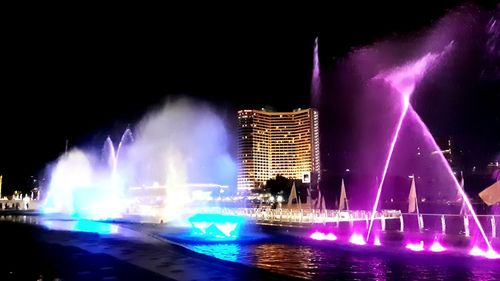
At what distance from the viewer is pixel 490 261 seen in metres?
12.9

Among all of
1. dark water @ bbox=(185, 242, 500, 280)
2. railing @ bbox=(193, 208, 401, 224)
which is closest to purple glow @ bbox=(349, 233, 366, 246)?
dark water @ bbox=(185, 242, 500, 280)

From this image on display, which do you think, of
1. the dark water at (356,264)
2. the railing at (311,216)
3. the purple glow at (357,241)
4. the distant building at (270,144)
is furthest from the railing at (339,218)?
the distant building at (270,144)

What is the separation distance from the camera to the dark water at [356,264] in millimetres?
11281

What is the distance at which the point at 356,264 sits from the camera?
12984mm

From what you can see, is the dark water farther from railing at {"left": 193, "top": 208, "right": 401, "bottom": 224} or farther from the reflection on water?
railing at {"left": 193, "top": 208, "right": 401, "bottom": 224}

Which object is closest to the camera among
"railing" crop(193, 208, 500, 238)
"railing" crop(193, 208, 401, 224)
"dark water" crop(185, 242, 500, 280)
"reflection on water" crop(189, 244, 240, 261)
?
"dark water" crop(185, 242, 500, 280)

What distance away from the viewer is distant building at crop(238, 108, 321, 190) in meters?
176

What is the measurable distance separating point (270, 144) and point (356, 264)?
166348 mm

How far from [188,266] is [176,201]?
69589mm

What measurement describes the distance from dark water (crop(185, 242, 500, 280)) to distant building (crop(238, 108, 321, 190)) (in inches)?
6249

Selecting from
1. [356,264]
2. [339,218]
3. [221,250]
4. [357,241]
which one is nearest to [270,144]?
[339,218]

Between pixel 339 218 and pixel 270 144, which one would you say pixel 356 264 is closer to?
pixel 339 218

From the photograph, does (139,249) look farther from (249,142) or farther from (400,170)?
(249,142)

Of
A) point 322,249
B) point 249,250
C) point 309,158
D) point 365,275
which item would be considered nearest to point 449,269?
point 365,275
